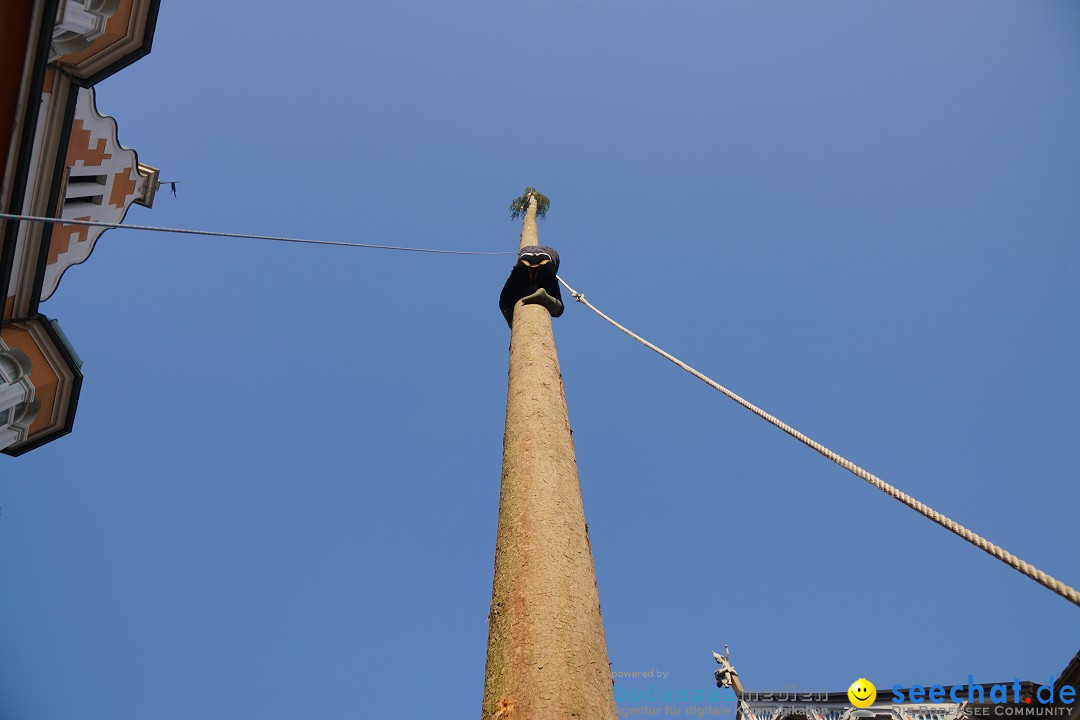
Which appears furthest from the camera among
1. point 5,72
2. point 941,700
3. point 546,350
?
point 941,700

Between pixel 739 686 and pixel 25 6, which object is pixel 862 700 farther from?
pixel 25 6

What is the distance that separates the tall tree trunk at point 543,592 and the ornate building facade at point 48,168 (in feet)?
29.9

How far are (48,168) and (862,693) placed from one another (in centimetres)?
1778

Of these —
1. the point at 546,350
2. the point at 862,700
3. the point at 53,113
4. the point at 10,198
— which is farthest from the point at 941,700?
the point at 53,113

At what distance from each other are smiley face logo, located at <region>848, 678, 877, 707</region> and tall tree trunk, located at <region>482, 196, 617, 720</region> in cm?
970

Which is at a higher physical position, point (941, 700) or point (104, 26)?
point (104, 26)

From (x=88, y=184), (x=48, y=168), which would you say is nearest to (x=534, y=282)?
(x=48, y=168)

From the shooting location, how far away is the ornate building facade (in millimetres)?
8742

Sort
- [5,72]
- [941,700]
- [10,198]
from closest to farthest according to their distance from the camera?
1. [5,72]
2. [10,198]
3. [941,700]

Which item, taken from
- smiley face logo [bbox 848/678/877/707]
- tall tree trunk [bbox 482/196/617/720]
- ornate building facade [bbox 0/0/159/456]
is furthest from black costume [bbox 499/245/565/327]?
smiley face logo [bbox 848/678/877/707]

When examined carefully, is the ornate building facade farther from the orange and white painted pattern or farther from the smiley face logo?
the smiley face logo

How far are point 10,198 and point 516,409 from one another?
29.7ft

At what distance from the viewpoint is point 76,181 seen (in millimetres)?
13047

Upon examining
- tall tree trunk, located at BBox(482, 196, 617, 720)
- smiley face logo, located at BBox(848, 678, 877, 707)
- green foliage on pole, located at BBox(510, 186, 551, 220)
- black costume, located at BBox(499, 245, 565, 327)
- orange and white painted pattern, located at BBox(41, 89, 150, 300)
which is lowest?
smiley face logo, located at BBox(848, 678, 877, 707)
